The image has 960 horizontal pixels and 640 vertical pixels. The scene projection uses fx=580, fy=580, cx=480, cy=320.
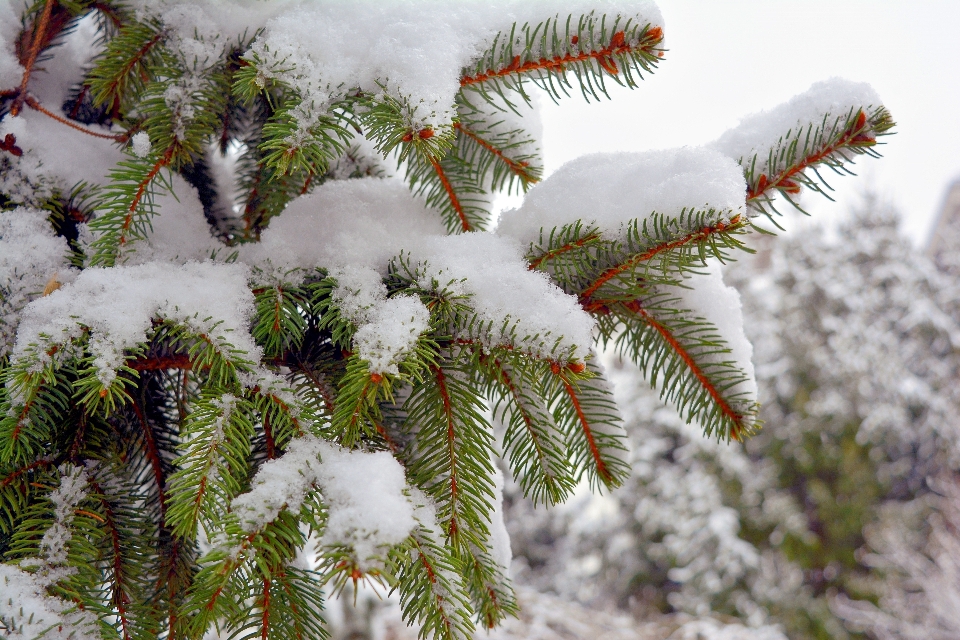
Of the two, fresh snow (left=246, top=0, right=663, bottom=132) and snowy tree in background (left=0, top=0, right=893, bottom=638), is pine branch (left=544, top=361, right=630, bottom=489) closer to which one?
snowy tree in background (left=0, top=0, right=893, bottom=638)

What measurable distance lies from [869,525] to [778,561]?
0.80m

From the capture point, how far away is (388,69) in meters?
0.53

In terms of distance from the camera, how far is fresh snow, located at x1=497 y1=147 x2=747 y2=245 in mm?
521

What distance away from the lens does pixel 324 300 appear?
1.79ft

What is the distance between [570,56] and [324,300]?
0.33m

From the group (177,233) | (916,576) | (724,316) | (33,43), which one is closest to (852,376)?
(916,576)

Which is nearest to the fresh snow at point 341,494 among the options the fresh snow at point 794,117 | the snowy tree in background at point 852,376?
the fresh snow at point 794,117

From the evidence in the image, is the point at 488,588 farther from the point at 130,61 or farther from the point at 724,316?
the point at 130,61

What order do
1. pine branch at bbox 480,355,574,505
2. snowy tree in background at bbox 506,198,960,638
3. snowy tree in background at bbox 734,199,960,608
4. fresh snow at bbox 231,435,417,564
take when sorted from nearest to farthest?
fresh snow at bbox 231,435,417,564, pine branch at bbox 480,355,574,505, snowy tree in background at bbox 506,198,960,638, snowy tree in background at bbox 734,199,960,608

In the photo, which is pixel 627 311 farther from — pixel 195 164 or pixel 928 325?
pixel 928 325

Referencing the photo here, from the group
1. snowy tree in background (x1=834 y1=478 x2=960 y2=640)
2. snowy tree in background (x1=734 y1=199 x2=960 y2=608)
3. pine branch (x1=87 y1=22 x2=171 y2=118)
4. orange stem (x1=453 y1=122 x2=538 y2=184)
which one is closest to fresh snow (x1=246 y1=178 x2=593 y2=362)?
orange stem (x1=453 y1=122 x2=538 y2=184)

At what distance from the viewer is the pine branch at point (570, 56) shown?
54cm

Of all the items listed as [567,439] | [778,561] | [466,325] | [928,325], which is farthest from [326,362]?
[928,325]

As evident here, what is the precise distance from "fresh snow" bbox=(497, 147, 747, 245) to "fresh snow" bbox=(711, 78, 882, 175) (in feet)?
0.19
